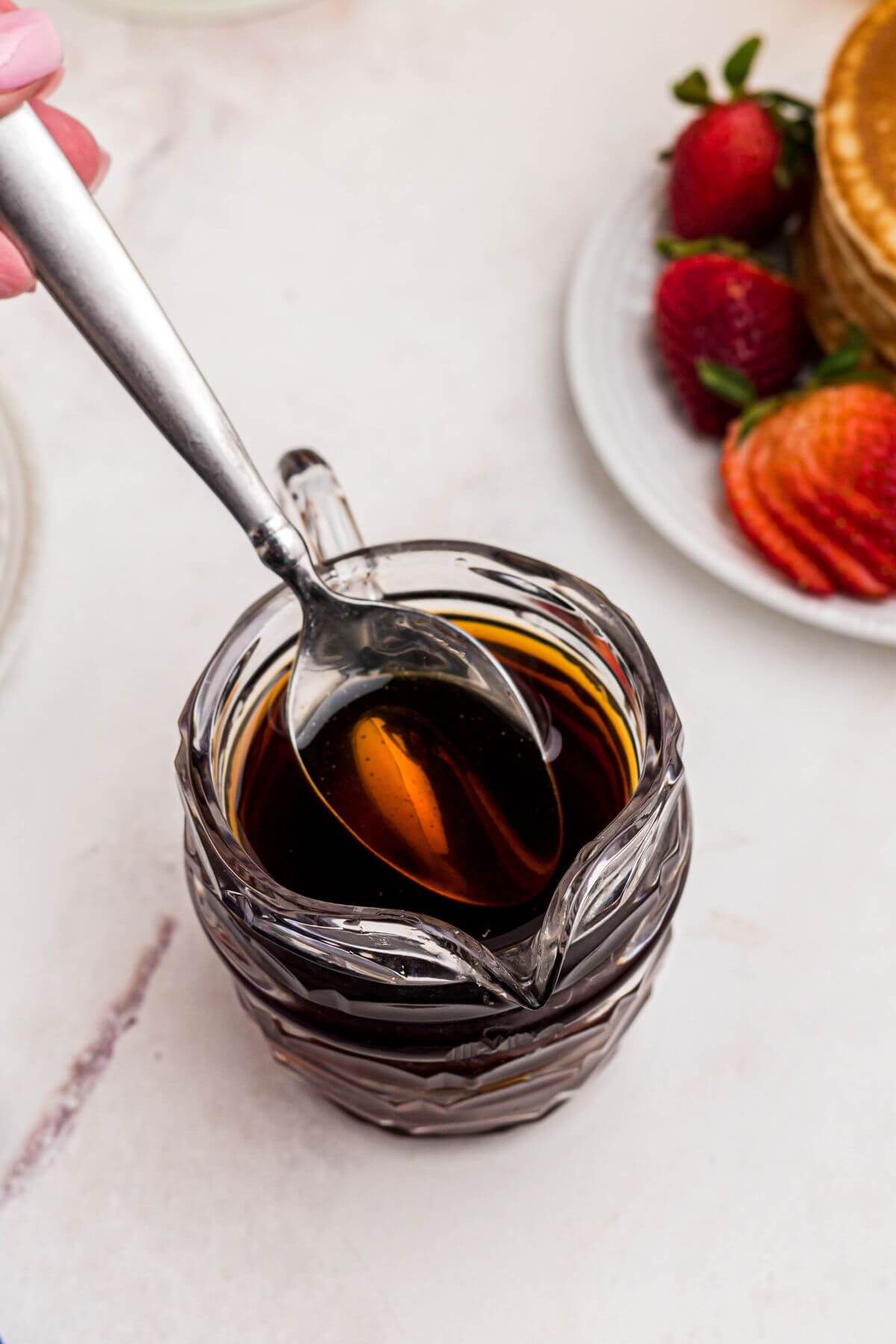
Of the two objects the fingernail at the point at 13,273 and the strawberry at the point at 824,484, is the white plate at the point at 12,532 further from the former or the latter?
the strawberry at the point at 824,484

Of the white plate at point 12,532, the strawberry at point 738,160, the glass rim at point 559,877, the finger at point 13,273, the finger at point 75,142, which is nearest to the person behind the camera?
the glass rim at point 559,877

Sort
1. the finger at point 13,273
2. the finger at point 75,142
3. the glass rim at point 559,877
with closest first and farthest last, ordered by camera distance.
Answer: the glass rim at point 559,877 → the finger at point 13,273 → the finger at point 75,142

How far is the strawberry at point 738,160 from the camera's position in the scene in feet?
3.33

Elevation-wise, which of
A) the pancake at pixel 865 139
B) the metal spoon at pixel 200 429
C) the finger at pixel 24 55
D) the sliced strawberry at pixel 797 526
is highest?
the finger at pixel 24 55

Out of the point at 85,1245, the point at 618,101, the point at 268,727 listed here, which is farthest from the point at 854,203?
the point at 85,1245

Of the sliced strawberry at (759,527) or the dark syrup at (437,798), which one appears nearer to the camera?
the dark syrup at (437,798)

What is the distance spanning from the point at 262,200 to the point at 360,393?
244mm

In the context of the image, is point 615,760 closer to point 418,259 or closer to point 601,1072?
point 601,1072

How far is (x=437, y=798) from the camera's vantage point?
2.09 ft

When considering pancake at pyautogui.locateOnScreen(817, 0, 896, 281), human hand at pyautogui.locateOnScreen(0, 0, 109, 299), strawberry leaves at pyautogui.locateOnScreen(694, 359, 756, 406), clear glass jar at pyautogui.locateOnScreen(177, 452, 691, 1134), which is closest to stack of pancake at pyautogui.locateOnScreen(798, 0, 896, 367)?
pancake at pyautogui.locateOnScreen(817, 0, 896, 281)

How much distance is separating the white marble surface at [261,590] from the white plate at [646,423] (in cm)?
4

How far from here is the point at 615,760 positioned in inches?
25.9

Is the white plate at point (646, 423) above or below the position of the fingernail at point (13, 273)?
below

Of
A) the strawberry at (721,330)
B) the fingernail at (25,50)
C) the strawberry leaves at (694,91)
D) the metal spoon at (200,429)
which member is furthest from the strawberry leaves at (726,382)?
the fingernail at (25,50)
